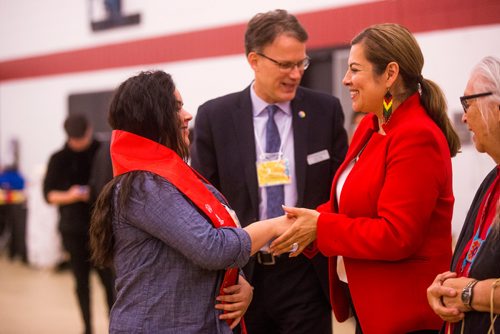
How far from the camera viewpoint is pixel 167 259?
1755mm

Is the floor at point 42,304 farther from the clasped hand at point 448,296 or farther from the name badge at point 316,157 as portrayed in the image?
the clasped hand at point 448,296

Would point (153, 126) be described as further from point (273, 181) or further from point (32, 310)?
point (32, 310)

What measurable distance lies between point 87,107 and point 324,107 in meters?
5.80

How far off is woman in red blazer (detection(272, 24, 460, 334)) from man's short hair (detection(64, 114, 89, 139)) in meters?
2.96

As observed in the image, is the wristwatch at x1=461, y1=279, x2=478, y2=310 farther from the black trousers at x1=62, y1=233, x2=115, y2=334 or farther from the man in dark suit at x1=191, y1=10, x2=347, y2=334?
the black trousers at x1=62, y1=233, x2=115, y2=334

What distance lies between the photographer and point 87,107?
309 inches

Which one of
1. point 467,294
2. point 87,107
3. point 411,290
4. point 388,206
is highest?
point 388,206

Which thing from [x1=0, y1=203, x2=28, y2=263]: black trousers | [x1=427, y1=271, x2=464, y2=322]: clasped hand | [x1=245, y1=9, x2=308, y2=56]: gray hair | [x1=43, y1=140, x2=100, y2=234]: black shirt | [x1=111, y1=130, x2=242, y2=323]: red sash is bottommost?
[x1=0, y1=203, x2=28, y2=263]: black trousers

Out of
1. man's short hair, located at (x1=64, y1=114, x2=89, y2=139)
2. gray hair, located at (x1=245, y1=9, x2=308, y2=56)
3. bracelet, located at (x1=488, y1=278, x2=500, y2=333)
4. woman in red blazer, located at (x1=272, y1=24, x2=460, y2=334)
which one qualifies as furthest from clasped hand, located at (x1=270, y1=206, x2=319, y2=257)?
man's short hair, located at (x1=64, y1=114, x2=89, y2=139)

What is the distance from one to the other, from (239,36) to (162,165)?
443cm

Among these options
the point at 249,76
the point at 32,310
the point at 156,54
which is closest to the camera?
the point at 32,310

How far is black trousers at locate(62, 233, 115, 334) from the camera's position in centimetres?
454

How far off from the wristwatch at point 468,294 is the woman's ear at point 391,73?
66cm

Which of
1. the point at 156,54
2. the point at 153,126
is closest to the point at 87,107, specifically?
the point at 156,54
